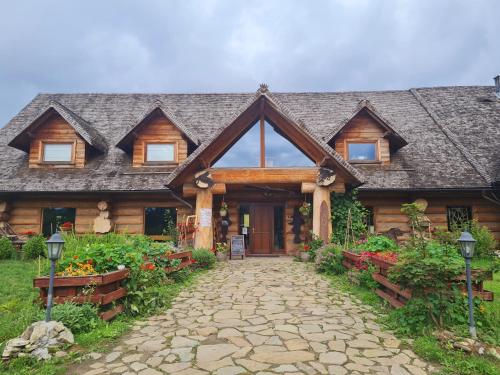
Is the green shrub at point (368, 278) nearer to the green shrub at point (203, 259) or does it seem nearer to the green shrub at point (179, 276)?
the green shrub at point (179, 276)

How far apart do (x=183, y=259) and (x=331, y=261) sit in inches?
154

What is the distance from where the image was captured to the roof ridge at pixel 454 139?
12.8 m

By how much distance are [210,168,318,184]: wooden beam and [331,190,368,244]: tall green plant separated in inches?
54.6

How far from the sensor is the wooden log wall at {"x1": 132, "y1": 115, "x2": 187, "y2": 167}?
14062 millimetres

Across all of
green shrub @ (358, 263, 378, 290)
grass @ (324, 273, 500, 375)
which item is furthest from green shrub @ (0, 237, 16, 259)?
grass @ (324, 273, 500, 375)

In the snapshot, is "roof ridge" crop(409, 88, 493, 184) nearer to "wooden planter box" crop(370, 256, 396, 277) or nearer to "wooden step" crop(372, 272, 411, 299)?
"wooden planter box" crop(370, 256, 396, 277)

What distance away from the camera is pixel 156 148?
46.8 ft

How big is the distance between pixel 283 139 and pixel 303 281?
218 inches

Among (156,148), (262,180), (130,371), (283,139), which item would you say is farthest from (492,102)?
(130,371)

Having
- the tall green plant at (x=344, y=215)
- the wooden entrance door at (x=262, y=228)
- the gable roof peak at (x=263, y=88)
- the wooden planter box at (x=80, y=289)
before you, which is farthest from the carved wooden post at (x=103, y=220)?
the wooden planter box at (x=80, y=289)

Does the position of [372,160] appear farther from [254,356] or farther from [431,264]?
[254,356]

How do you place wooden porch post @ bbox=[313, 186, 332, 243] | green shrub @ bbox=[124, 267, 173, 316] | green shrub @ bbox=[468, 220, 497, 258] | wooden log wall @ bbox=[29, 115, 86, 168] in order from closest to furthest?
green shrub @ bbox=[124, 267, 173, 316]
wooden porch post @ bbox=[313, 186, 332, 243]
green shrub @ bbox=[468, 220, 497, 258]
wooden log wall @ bbox=[29, 115, 86, 168]

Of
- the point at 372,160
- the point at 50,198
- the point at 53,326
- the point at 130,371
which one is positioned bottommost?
the point at 130,371

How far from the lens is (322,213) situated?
1120cm
